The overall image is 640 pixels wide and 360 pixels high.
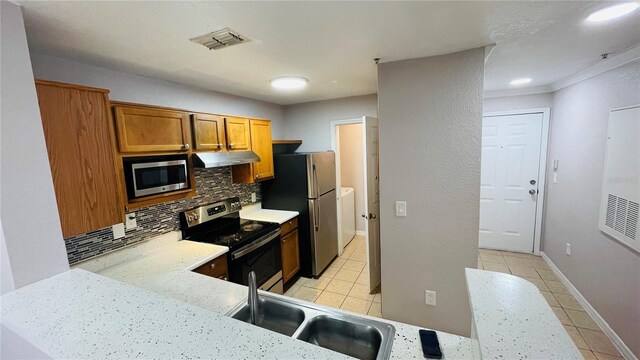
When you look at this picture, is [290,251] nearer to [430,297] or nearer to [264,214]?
[264,214]

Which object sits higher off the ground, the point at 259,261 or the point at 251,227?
the point at 251,227

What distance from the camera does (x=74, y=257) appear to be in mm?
1793

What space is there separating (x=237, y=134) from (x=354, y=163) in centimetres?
256

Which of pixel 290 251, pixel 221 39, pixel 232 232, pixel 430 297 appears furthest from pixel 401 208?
pixel 221 39

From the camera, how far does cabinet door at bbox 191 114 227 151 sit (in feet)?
7.51

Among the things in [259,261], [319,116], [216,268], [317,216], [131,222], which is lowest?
[259,261]

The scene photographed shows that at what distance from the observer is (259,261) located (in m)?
2.55

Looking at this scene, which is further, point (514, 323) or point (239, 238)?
point (239, 238)

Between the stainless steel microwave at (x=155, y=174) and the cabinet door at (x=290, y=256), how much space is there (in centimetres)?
129

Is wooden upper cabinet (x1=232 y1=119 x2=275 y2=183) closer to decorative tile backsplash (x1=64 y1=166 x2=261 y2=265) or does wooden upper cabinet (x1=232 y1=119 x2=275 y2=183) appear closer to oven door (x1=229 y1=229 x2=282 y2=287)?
decorative tile backsplash (x1=64 y1=166 x2=261 y2=265)

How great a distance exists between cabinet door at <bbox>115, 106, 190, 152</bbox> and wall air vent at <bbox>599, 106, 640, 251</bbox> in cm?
347

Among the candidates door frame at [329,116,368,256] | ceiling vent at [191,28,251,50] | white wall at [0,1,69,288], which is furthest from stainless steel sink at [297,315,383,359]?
door frame at [329,116,368,256]

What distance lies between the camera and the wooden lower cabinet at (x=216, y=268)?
6.57 feet

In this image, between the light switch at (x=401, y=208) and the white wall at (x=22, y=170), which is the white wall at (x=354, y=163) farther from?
the white wall at (x=22, y=170)
